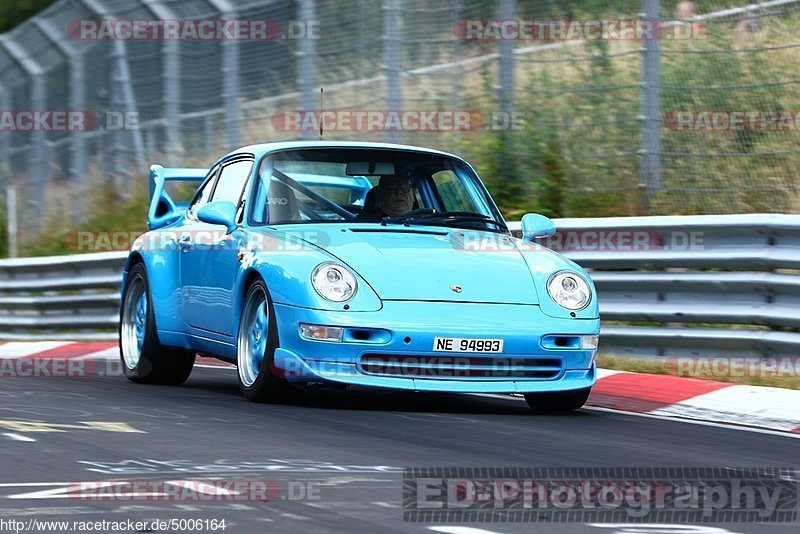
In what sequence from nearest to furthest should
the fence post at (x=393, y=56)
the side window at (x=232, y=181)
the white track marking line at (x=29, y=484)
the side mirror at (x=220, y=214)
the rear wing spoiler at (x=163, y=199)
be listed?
the white track marking line at (x=29, y=484), the side mirror at (x=220, y=214), the side window at (x=232, y=181), the rear wing spoiler at (x=163, y=199), the fence post at (x=393, y=56)

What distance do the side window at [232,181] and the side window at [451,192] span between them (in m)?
1.12

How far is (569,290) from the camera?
8.22 metres

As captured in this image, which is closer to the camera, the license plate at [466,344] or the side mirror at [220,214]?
the license plate at [466,344]

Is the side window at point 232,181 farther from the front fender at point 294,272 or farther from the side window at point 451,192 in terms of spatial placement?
the side window at point 451,192

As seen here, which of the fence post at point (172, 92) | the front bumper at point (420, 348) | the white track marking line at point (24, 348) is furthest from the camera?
the fence post at point (172, 92)

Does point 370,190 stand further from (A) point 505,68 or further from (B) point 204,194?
(A) point 505,68

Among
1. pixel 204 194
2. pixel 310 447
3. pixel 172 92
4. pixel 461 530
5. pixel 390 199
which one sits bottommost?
pixel 461 530

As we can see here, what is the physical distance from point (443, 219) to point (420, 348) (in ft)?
4.60

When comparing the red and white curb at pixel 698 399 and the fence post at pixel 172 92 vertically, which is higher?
the fence post at pixel 172 92

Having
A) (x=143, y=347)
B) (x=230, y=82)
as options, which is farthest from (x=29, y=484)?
(x=230, y=82)

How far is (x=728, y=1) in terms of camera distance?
12391 mm

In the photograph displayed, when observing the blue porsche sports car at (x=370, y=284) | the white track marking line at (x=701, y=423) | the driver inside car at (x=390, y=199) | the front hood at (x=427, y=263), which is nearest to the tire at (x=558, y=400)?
the blue porsche sports car at (x=370, y=284)

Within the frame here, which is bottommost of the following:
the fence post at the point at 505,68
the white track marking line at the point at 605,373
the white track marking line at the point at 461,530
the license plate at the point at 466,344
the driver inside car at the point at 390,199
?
the white track marking line at the point at 461,530

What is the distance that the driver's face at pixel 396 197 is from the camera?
9023mm
